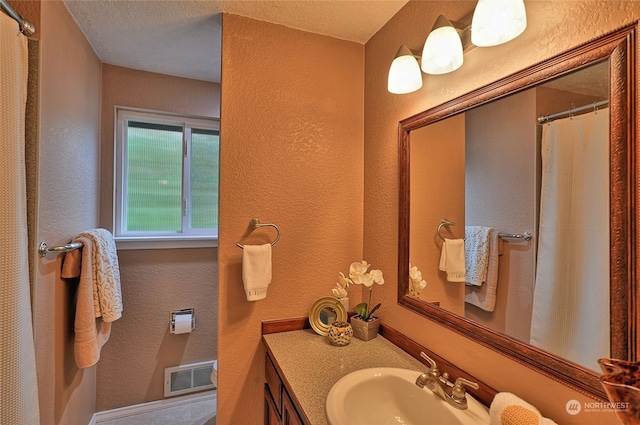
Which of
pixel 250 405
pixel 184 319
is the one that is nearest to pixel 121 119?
pixel 184 319

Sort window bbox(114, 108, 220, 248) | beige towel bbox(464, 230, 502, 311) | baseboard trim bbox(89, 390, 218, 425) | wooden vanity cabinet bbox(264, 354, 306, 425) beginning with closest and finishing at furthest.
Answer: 1. beige towel bbox(464, 230, 502, 311)
2. wooden vanity cabinet bbox(264, 354, 306, 425)
3. baseboard trim bbox(89, 390, 218, 425)
4. window bbox(114, 108, 220, 248)

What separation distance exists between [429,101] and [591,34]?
0.55 m

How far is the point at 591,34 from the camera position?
2.35ft

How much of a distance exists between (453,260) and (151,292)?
78.3 inches

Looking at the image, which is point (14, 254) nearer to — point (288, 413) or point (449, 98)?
point (288, 413)

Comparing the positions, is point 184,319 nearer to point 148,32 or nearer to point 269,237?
point 269,237

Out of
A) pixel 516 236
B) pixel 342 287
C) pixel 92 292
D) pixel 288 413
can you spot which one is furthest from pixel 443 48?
pixel 92 292

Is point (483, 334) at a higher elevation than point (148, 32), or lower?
lower

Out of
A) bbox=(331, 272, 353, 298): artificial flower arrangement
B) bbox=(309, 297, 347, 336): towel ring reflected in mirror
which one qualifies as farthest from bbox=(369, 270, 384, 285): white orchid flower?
bbox=(309, 297, 347, 336): towel ring reflected in mirror

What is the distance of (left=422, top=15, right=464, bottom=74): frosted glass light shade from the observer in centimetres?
100

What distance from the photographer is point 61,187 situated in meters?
1.41

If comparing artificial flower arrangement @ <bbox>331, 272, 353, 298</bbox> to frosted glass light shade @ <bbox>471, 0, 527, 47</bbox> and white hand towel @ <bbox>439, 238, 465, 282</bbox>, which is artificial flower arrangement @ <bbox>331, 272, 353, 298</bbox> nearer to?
white hand towel @ <bbox>439, 238, 465, 282</bbox>

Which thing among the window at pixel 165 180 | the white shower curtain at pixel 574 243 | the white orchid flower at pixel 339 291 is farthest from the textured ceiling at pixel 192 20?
the white orchid flower at pixel 339 291

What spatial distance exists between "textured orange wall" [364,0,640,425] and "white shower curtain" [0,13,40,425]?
1457 mm
